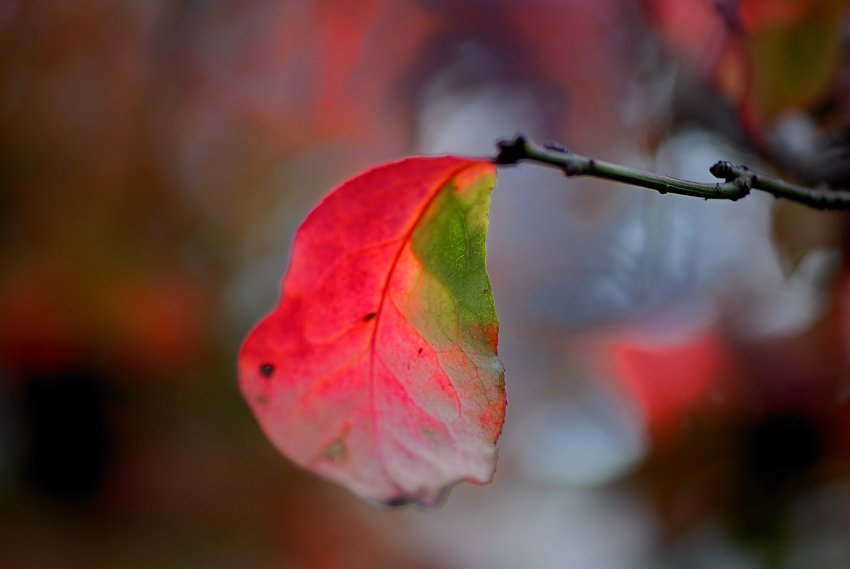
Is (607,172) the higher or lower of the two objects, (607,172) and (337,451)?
the higher

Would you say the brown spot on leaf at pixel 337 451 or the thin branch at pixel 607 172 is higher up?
the thin branch at pixel 607 172

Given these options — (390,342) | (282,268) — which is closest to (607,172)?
(390,342)

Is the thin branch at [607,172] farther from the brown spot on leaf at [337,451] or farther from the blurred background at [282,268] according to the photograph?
the blurred background at [282,268]

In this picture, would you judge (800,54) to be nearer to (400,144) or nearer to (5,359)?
(400,144)

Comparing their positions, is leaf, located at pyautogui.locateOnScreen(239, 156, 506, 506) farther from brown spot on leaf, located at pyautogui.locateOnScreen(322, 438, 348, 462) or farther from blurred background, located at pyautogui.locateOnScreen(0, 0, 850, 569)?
blurred background, located at pyautogui.locateOnScreen(0, 0, 850, 569)

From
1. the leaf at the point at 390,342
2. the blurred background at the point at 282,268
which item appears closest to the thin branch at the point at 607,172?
the leaf at the point at 390,342

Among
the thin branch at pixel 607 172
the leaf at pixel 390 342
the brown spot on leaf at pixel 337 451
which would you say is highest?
the thin branch at pixel 607 172

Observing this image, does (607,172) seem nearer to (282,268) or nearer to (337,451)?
(337,451)

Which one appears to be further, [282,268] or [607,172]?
[282,268]
